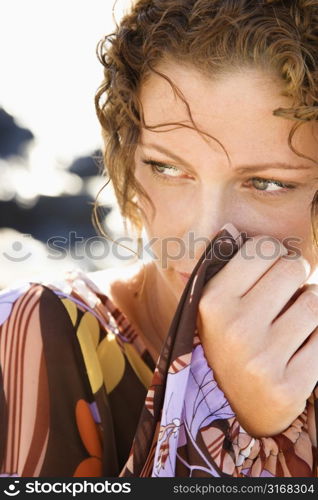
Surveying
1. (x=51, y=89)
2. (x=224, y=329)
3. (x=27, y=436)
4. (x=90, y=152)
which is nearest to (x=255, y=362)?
(x=224, y=329)

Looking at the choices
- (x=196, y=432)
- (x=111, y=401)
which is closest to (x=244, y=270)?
(x=196, y=432)

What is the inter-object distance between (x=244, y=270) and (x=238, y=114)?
0.39 meters

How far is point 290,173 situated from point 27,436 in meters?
0.89

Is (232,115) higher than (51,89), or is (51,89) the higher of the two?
(232,115)

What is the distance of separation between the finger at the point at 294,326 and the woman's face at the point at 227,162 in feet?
0.86

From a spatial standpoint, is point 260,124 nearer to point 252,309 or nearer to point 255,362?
point 252,309

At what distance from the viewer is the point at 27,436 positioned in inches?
70.6

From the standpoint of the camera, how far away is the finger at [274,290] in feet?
5.62

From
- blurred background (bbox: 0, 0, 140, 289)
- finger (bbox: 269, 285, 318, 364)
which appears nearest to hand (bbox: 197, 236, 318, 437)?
finger (bbox: 269, 285, 318, 364)

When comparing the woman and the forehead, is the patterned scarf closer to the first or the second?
the woman

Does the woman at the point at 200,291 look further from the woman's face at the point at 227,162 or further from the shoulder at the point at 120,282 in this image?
the shoulder at the point at 120,282

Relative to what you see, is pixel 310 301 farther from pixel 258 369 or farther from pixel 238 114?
pixel 238 114

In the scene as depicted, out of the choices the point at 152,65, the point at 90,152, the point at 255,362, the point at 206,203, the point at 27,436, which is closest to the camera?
the point at 255,362

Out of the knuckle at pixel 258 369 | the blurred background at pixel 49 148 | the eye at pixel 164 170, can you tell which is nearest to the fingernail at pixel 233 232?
the eye at pixel 164 170
